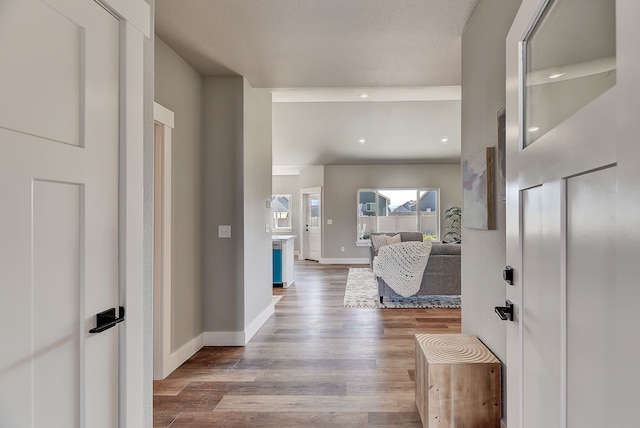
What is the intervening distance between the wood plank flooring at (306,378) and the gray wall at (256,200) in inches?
17.5

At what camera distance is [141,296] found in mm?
1350

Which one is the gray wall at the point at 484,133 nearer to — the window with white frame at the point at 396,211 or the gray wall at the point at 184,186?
the gray wall at the point at 184,186

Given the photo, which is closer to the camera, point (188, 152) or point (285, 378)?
point (285, 378)

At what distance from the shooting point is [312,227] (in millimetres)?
10484

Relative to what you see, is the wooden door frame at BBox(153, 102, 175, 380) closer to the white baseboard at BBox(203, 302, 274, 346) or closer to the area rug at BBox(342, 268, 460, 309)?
the white baseboard at BBox(203, 302, 274, 346)

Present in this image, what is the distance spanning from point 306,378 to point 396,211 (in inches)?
299

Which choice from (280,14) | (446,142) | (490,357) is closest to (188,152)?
(280,14)

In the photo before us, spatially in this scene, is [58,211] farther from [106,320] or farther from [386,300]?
[386,300]

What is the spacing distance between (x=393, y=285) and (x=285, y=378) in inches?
109

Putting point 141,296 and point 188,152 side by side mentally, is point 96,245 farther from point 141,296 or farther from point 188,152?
point 188,152

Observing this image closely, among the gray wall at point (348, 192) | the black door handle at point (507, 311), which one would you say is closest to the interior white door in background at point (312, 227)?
the gray wall at point (348, 192)

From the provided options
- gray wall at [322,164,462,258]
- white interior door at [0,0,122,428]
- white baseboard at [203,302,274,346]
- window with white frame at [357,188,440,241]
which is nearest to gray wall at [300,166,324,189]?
gray wall at [322,164,462,258]

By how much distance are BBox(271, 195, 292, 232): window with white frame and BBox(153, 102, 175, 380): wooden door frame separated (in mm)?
8861

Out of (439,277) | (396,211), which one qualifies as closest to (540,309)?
(439,277)
